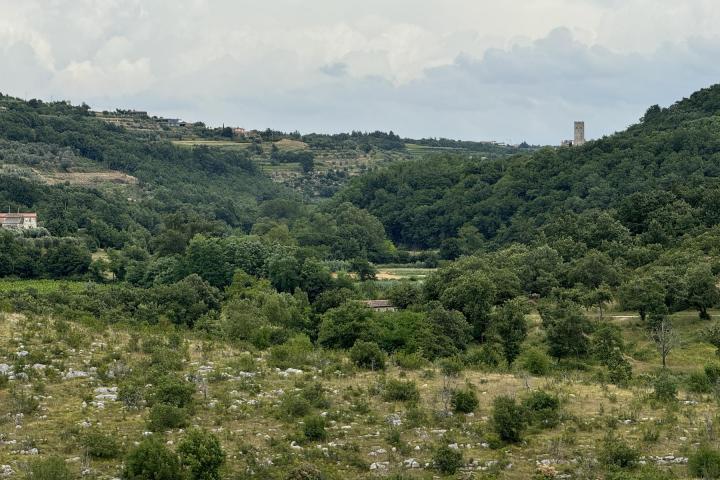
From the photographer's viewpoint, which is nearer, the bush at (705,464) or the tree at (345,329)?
the bush at (705,464)

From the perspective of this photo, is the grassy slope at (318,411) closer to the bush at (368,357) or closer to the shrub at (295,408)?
the shrub at (295,408)

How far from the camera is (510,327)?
39.8 meters

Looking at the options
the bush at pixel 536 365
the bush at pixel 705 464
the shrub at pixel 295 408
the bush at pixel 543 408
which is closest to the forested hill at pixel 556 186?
the bush at pixel 536 365

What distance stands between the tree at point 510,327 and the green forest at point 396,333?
0.11 meters

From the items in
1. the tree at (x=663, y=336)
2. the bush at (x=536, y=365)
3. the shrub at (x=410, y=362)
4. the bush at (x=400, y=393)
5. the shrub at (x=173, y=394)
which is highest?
the shrub at (x=173, y=394)

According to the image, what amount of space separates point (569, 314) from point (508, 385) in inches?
482

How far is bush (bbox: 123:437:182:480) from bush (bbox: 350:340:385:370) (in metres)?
10.5

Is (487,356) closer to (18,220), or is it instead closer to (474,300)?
(474,300)

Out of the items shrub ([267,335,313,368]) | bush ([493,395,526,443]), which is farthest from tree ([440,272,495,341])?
bush ([493,395,526,443])

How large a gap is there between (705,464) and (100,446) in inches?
491

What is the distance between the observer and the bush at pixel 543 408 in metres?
22.5

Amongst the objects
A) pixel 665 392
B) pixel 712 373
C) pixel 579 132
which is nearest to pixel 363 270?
pixel 712 373

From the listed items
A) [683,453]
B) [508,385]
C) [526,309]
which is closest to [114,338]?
[508,385]

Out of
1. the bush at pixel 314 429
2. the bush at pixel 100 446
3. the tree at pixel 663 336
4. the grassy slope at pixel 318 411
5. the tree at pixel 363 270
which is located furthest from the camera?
the tree at pixel 363 270
